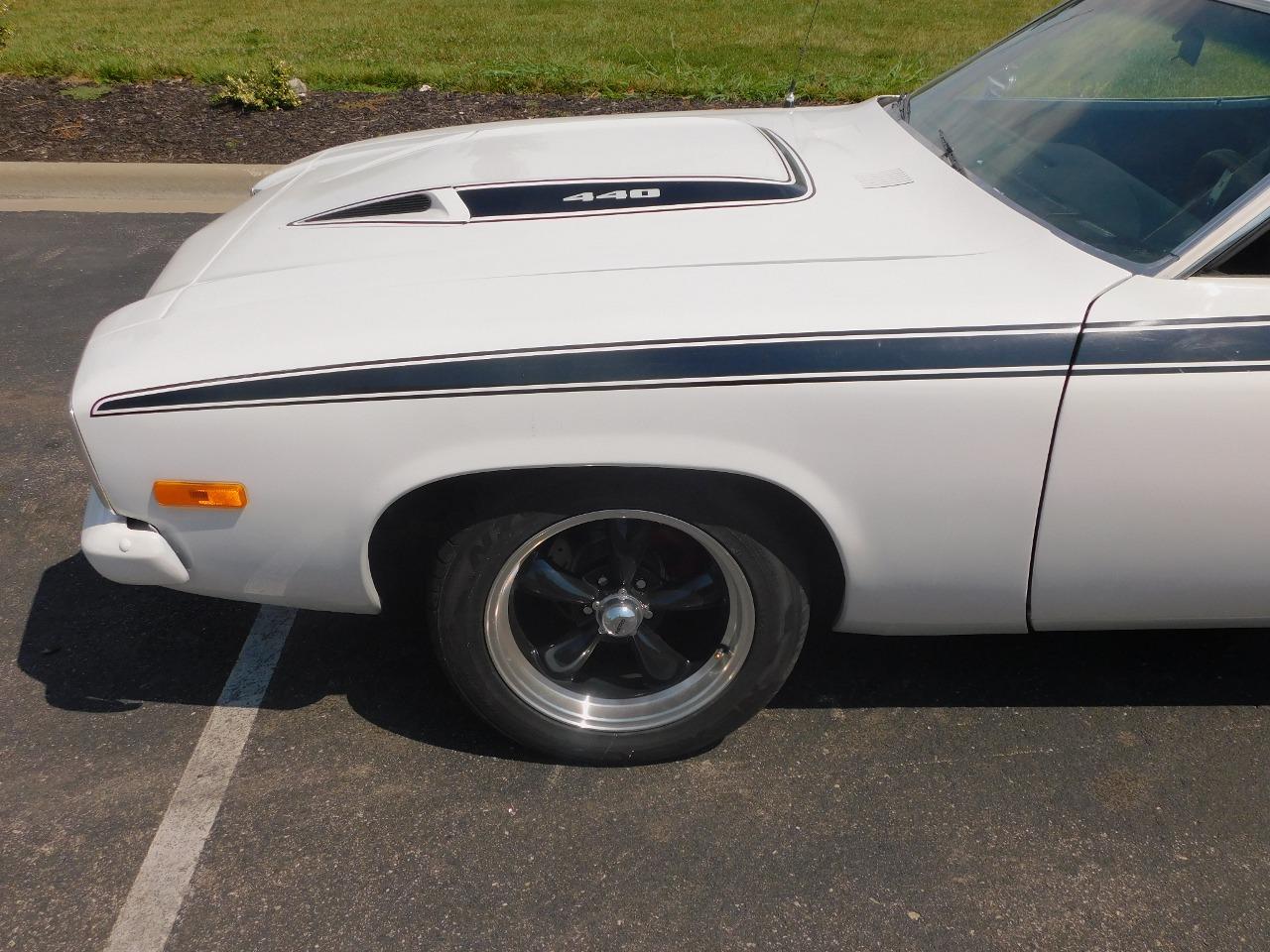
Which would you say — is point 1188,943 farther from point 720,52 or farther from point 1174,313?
point 720,52

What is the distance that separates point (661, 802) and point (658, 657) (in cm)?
32

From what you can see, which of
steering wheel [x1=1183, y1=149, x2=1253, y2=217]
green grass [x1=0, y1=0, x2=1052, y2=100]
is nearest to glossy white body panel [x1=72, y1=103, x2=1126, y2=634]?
steering wheel [x1=1183, y1=149, x2=1253, y2=217]

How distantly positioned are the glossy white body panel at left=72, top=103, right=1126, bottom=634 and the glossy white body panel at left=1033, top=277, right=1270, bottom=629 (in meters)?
0.07

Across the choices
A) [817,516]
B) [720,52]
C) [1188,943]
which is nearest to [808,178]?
[817,516]

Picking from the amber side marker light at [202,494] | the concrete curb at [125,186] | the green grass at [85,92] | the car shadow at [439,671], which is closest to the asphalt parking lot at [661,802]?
the car shadow at [439,671]

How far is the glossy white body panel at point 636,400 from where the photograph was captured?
2152 mm

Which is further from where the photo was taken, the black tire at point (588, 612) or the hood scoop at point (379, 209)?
the hood scoop at point (379, 209)

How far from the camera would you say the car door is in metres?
2.10

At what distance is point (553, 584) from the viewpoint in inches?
101

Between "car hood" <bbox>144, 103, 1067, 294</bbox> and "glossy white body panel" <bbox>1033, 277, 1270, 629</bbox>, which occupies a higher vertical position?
"car hood" <bbox>144, 103, 1067, 294</bbox>

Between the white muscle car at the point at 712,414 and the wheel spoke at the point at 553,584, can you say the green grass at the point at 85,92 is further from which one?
the wheel spoke at the point at 553,584

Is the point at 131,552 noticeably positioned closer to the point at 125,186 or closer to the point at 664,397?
the point at 664,397

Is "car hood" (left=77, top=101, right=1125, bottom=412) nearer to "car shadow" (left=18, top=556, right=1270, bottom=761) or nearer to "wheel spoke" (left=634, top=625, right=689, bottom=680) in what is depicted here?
"wheel spoke" (left=634, top=625, right=689, bottom=680)

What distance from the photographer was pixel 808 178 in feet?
9.04
